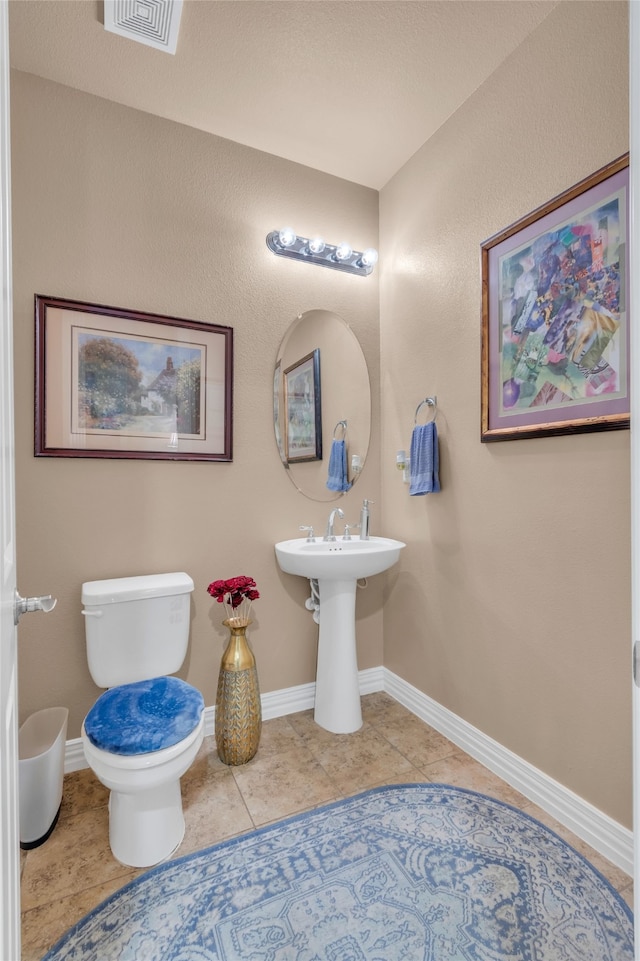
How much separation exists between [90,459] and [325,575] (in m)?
1.09

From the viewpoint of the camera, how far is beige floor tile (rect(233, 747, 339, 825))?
1672 millimetres

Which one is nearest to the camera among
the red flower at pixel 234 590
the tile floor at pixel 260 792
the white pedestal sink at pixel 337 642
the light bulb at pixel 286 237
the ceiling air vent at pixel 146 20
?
the tile floor at pixel 260 792

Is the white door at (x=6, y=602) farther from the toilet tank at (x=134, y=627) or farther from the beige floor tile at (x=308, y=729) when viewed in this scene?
the beige floor tile at (x=308, y=729)

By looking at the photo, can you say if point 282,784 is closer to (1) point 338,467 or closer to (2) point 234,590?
(2) point 234,590

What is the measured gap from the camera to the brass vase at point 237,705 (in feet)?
6.29

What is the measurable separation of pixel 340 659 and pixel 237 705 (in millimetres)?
498

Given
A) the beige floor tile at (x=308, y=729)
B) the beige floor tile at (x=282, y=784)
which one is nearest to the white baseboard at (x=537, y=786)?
the beige floor tile at (x=308, y=729)

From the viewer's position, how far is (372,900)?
1312 millimetres

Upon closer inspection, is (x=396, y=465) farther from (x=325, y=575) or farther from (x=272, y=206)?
(x=272, y=206)

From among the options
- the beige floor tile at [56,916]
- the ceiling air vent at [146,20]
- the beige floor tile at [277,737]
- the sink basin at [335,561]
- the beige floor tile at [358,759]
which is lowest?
the beige floor tile at [56,916]

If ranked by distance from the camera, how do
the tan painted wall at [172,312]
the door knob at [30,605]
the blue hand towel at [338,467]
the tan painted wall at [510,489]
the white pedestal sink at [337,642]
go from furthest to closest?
the blue hand towel at [338,467]
the white pedestal sink at [337,642]
the tan painted wall at [172,312]
the tan painted wall at [510,489]
the door knob at [30,605]

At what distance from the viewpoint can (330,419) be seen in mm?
2447

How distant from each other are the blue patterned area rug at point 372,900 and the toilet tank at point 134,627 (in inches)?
24.9

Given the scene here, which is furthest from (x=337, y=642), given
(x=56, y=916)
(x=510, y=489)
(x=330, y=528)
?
(x=56, y=916)
